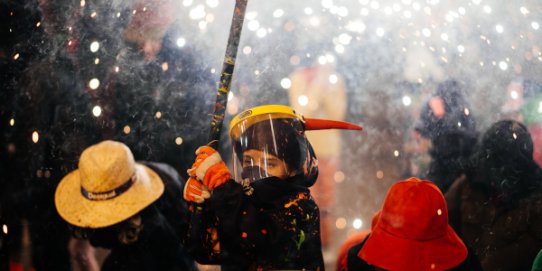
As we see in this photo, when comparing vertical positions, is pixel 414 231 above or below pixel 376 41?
below

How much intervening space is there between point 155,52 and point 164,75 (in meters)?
0.11

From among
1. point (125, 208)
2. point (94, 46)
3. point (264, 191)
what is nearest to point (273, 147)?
point (264, 191)

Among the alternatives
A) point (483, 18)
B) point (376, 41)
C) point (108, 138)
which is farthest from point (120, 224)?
point (483, 18)

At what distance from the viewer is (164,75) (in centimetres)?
207

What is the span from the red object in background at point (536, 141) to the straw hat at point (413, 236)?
2.08 ft

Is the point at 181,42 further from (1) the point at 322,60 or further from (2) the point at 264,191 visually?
(2) the point at 264,191

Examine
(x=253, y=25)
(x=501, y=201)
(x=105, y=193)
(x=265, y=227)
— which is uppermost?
(x=253, y=25)

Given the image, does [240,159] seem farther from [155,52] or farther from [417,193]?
[417,193]

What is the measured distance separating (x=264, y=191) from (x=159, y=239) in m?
0.47

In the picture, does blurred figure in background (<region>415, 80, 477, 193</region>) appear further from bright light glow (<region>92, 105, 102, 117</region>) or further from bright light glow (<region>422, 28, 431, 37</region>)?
bright light glow (<region>92, 105, 102, 117</region>)

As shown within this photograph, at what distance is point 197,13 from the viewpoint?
2176mm

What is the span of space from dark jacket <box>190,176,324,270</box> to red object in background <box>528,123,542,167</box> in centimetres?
112

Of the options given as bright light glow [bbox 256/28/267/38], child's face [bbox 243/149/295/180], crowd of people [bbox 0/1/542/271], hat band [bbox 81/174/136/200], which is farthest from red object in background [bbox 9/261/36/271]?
bright light glow [bbox 256/28/267/38]

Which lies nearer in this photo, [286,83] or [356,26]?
[286,83]
